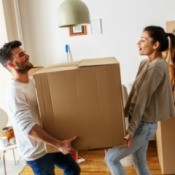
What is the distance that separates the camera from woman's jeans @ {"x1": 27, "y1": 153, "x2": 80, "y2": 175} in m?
1.45

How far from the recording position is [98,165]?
8.45ft

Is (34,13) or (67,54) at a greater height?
(34,13)

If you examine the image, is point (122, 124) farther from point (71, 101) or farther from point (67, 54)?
point (67, 54)

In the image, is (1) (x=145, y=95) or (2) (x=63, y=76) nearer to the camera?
(2) (x=63, y=76)

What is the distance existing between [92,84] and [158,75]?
445mm

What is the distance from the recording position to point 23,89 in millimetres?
1354

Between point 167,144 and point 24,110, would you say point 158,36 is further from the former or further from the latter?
point 167,144

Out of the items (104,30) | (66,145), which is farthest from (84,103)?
(104,30)

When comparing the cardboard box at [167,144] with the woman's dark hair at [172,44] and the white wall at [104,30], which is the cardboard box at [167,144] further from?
the white wall at [104,30]

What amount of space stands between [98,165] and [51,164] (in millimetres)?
1172

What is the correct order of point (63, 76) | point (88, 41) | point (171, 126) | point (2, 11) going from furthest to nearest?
point (88, 41)
point (2, 11)
point (171, 126)
point (63, 76)

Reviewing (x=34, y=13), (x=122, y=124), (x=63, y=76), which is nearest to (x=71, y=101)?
(x=63, y=76)

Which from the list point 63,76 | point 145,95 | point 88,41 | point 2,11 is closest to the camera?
point 63,76

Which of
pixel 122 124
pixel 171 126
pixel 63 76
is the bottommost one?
pixel 171 126
